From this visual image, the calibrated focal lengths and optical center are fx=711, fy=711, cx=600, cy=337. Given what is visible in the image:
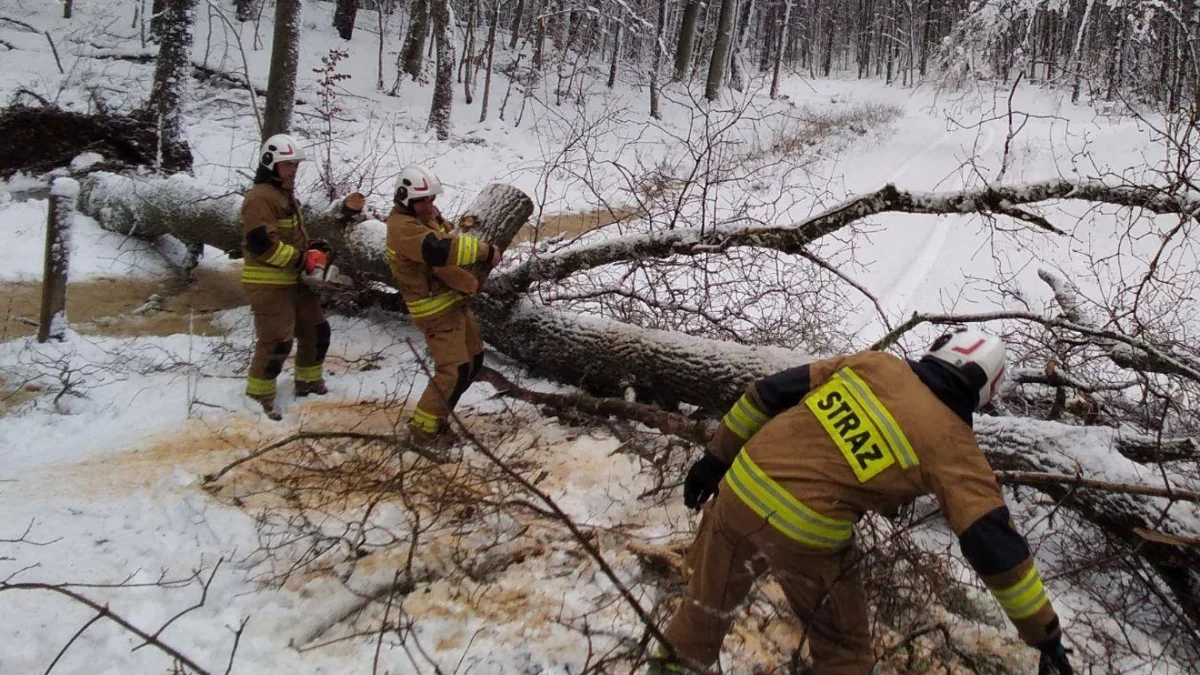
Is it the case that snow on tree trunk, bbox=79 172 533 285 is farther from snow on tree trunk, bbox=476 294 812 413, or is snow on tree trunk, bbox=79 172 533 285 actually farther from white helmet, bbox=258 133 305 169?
white helmet, bbox=258 133 305 169

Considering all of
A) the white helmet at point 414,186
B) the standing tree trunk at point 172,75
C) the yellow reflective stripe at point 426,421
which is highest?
the standing tree trunk at point 172,75

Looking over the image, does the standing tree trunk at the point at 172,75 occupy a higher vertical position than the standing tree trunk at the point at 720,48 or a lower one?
lower

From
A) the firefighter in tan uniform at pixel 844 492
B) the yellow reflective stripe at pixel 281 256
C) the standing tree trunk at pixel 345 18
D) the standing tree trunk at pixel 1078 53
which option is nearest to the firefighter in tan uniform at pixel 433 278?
the yellow reflective stripe at pixel 281 256

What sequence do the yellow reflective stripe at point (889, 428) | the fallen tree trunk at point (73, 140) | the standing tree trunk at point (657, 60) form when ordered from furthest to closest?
the standing tree trunk at point (657, 60), the fallen tree trunk at point (73, 140), the yellow reflective stripe at point (889, 428)

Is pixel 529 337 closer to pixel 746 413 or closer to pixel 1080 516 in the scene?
pixel 746 413

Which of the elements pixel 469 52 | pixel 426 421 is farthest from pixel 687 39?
pixel 426 421

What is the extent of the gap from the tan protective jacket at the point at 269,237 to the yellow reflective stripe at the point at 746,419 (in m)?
3.13

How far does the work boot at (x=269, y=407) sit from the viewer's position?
14.5 ft

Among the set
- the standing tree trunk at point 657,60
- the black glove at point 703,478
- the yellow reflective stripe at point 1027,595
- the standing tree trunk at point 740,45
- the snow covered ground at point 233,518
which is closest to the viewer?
the yellow reflective stripe at point 1027,595

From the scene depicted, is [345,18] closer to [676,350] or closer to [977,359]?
[676,350]

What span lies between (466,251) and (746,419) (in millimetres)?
2065

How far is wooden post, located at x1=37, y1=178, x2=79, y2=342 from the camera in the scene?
5.02m

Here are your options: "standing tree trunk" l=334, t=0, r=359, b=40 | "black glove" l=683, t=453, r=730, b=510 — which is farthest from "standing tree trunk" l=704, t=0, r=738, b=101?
"black glove" l=683, t=453, r=730, b=510

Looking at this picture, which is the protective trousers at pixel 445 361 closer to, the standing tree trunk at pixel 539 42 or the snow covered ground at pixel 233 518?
the snow covered ground at pixel 233 518
